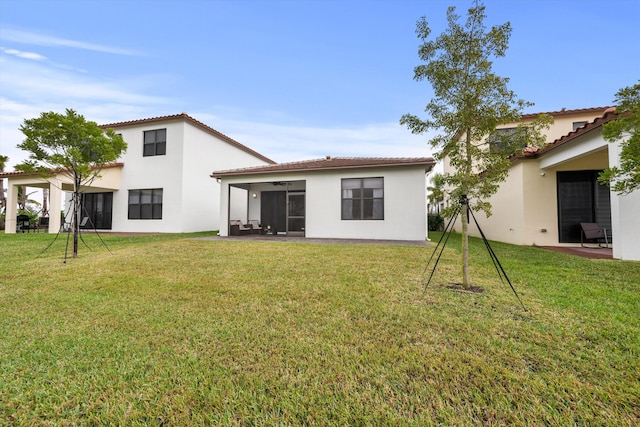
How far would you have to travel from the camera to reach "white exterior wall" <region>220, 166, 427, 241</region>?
1104 centimetres

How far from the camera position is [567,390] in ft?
6.10

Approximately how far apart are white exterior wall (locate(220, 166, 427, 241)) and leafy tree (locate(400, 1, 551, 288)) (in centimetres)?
673

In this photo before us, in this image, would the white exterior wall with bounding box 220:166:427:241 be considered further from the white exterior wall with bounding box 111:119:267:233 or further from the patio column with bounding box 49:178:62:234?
the patio column with bounding box 49:178:62:234

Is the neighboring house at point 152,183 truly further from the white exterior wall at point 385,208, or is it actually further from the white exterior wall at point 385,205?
the white exterior wall at point 385,208

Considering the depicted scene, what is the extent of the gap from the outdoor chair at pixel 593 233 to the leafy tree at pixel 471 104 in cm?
735

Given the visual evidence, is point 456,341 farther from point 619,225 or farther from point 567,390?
point 619,225

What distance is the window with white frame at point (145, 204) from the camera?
15.2 metres

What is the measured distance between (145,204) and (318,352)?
53.6 ft

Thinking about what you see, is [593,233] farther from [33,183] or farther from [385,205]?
[33,183]

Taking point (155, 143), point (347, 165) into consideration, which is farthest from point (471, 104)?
point (155, 143)

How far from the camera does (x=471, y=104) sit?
4168 millimetres

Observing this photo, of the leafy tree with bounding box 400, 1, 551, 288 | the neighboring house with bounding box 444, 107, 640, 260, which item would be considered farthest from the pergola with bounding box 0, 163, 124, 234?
the neighboring house with bounding box 444, 107, 640, 260

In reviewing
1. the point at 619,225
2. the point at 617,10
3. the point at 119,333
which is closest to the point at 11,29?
the point at 119,333

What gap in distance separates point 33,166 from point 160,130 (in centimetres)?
865
